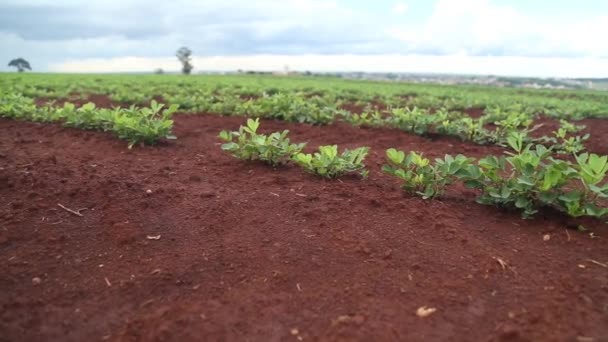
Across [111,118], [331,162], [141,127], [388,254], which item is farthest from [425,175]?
[111,118]

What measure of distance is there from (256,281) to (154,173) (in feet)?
5.75

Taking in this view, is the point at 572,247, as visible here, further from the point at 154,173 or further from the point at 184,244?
the point at 154,173

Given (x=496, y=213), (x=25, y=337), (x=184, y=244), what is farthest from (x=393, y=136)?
(x=25, y=337)

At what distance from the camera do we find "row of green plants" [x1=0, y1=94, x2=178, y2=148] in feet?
13.9

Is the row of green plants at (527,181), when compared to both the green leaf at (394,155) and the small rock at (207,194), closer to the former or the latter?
the green leaf at (394,155)

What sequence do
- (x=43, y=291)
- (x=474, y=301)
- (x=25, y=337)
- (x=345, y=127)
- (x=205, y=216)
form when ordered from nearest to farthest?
1. (x=25, y=337)
2. (x=474, y=301)
3. (x=43, y=291)
4. (x=205, y=216)
5. (x=345, y=127)

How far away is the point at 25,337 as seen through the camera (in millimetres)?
1659

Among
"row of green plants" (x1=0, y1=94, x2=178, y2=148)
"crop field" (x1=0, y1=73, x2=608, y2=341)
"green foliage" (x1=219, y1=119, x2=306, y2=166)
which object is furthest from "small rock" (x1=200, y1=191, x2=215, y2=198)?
"row of green plants" (x1=0, y1=94, x2=178, y2=148)

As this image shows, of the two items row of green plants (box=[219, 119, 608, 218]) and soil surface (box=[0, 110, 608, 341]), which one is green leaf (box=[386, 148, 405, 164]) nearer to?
row of green plants (box=[219, 119, 608, 218])

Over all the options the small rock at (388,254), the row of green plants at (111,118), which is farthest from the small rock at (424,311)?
the row of green plants at (111,118)

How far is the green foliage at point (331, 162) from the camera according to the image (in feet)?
10.4

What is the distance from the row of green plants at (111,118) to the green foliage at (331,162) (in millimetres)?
1691

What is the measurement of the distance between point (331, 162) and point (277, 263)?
122 cm

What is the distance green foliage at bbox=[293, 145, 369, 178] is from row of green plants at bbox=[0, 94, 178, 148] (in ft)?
5.55
